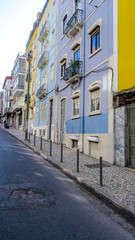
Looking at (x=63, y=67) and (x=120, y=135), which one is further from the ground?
(x=63, y=67)

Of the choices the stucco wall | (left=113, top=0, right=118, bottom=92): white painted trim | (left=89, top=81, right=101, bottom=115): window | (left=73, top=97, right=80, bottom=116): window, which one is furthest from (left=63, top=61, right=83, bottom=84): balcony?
the stucco wall

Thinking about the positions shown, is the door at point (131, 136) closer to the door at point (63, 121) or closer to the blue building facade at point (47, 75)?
the door at point (63, 121)

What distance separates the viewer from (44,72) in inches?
896

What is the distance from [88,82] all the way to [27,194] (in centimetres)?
899

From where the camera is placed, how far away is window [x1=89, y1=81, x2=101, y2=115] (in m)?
10.9

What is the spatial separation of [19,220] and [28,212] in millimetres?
340

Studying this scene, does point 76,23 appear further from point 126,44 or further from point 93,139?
point 93,139

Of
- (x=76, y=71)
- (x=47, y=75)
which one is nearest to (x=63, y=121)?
(x=76, y=71)

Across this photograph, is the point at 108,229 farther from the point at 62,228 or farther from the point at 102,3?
the point at 102,3

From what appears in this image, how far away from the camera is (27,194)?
446 cm

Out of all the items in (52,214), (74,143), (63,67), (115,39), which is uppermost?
(63,67)

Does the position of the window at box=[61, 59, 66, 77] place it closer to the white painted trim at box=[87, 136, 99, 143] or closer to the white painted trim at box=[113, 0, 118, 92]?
the white painted trim at box=[113, 0, 118, 92]

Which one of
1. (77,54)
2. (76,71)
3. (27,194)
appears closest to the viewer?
(27,194)

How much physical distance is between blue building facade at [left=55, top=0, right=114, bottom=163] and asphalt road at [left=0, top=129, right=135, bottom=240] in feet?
16.1
